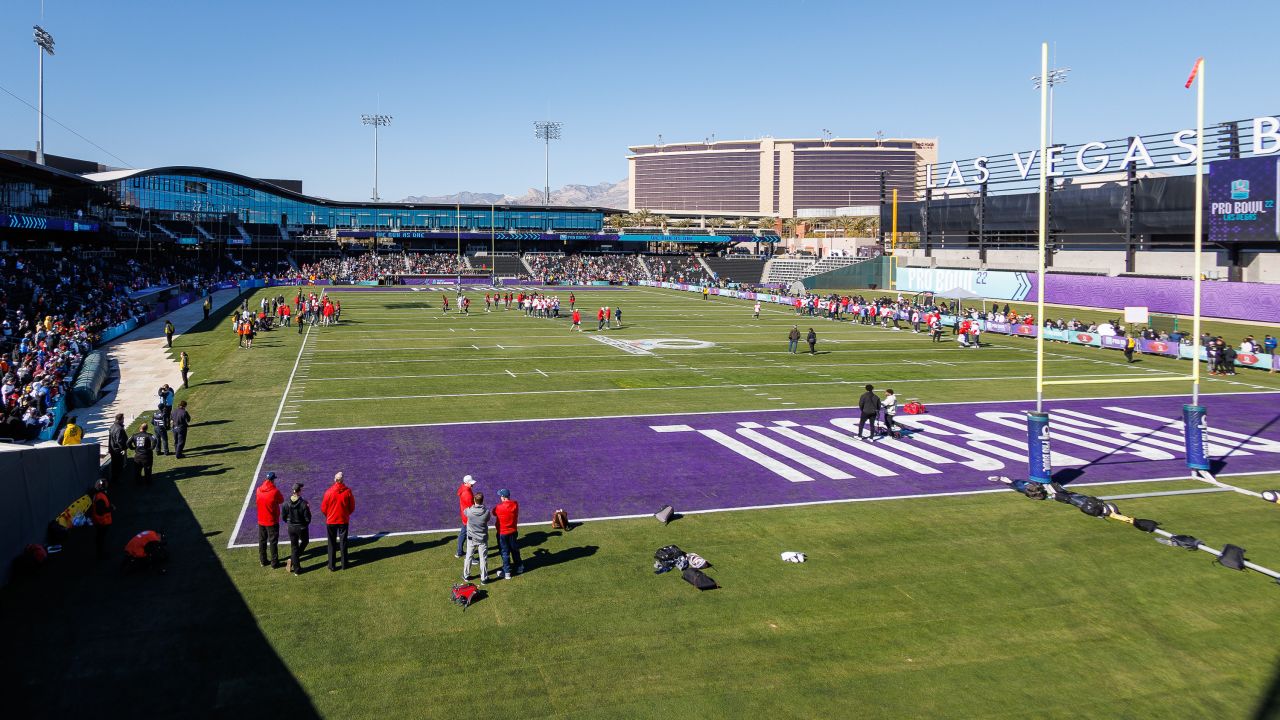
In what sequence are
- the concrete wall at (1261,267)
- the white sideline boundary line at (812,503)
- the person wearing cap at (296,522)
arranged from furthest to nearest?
the concrete wall at (1261,267) → the white sideline boundary line at (812,503) → the person wearing cap at (296,522)

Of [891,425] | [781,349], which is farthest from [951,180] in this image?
[891,425]

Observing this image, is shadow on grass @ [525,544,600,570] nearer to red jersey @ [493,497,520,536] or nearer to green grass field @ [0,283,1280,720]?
green grass field @ [0,283,1280,720]

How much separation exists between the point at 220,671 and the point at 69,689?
1.47 metres

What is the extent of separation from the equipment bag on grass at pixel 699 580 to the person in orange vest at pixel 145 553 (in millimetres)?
7636

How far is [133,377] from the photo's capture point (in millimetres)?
31797

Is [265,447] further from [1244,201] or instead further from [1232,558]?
[1244,201]

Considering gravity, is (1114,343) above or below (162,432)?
above

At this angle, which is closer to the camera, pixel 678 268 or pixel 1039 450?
pixel 1039 450

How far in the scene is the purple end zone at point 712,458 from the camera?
16.7 metres

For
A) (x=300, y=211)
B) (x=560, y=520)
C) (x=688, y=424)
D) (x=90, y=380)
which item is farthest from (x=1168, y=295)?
(x=300, y=211)

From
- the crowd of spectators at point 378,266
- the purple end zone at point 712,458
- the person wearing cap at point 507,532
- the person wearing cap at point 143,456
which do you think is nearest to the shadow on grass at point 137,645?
the purple end zone at point 712,458

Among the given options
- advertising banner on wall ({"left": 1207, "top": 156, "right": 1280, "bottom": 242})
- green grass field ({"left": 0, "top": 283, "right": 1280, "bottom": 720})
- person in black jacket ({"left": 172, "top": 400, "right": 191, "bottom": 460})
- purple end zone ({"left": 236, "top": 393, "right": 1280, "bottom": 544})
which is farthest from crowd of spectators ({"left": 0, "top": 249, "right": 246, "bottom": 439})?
advertising banner on wall ({"left": 1207, "top": 156, "right": 1280, "bottom": 242})

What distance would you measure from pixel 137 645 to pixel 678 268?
368ft

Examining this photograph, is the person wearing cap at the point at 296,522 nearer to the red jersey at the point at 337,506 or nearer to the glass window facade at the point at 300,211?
the red jersey at the point at 337,506
